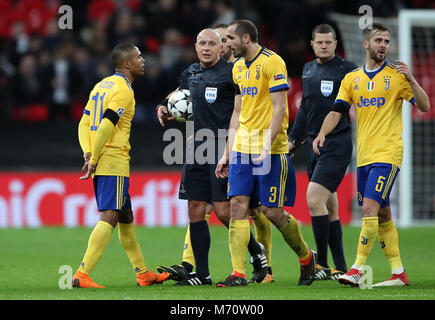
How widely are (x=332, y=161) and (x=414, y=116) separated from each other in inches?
281

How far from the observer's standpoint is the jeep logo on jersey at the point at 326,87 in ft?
28.3

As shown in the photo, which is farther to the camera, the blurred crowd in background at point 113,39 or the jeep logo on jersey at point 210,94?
the blurred crowd in background at point 113,39

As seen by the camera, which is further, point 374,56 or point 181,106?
point 181,106

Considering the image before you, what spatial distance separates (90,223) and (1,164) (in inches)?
76.8

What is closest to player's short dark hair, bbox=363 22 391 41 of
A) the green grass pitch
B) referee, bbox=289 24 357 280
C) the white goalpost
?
referee, bbox=289 24 357 280

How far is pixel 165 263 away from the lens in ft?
32.1

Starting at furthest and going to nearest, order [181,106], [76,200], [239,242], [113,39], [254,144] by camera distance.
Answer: [113,39] → [76,200] → [181,106] → [254,144] → [239,242]

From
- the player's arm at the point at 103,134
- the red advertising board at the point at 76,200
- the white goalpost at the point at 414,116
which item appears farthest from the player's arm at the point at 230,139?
the red advertising board at the point at 76,200

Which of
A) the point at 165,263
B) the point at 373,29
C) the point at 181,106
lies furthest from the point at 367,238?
the point at 165,263

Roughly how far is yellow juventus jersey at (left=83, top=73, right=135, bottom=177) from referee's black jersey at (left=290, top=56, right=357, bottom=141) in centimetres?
198

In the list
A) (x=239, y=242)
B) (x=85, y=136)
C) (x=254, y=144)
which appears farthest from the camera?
(x=85, y=136)

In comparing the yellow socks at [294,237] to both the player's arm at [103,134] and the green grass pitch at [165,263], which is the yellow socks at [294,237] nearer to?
the green grass pitch at [165,263]

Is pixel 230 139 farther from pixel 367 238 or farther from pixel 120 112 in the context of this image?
pixel 367 238

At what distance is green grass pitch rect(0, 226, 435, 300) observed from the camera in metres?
6.73
